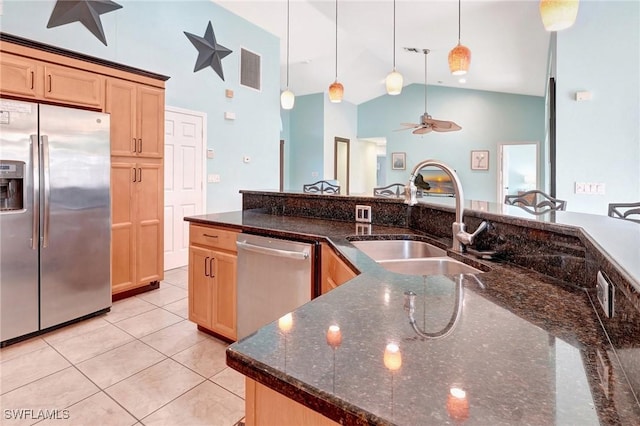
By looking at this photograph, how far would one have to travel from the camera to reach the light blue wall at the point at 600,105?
3.12m

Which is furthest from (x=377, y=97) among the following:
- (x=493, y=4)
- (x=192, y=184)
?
(x=192, y=184)

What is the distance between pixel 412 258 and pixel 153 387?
160 centimetres

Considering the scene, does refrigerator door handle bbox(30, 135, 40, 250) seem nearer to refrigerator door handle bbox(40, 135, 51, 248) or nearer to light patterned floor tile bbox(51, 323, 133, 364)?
refrigerator door handle bbox(40, 135, 51, 248)

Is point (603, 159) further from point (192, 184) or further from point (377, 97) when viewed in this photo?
point (377, 97)

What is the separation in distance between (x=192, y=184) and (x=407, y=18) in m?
3.63

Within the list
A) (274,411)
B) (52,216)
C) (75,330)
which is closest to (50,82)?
(52,216)

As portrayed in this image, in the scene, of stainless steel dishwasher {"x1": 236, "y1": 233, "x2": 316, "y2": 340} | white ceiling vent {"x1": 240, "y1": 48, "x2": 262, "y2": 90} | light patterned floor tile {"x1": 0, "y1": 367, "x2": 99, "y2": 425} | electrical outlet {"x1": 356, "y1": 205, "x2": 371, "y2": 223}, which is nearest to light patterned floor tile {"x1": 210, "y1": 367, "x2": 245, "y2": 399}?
stainless steel dishwasher {"x1": 236, "y1": 233, "x2": 316, "y2": 340}

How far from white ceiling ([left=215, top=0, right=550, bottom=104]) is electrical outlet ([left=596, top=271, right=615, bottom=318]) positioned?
12.4ft

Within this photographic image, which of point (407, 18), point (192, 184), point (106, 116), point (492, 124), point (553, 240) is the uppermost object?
point (407, 18)

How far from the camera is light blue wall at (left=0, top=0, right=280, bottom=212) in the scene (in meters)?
3.22

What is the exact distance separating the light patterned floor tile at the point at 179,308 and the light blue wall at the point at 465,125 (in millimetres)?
6816

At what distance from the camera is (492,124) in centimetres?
771

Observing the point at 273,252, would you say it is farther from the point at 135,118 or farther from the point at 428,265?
the point at 135,118

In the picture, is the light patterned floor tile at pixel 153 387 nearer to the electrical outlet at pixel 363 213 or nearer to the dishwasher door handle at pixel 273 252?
the dishwasher door handle at pixel 273 252
